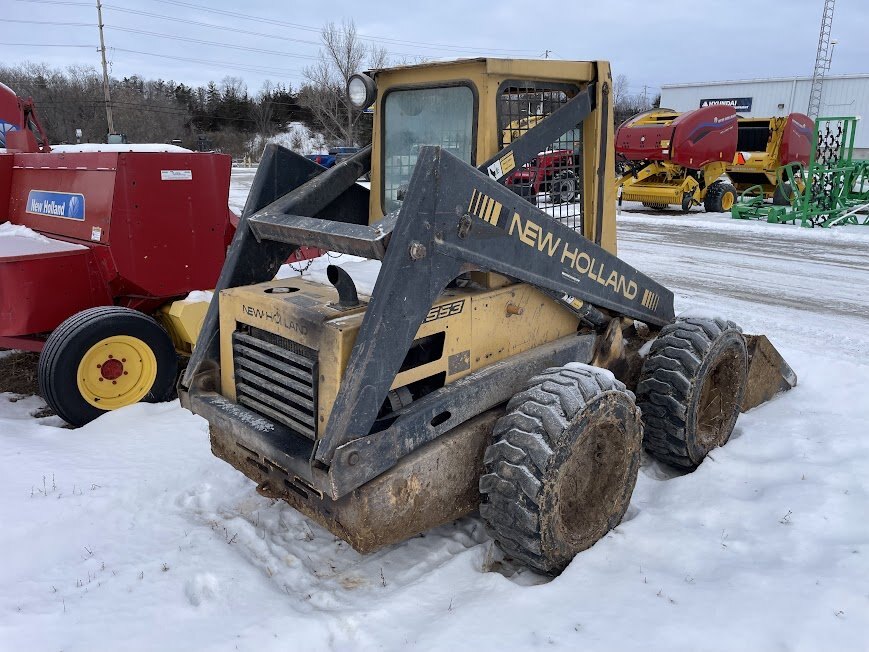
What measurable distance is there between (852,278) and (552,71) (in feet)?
26.8

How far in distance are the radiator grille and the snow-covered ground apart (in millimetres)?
750

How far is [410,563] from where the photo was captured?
3213 mm

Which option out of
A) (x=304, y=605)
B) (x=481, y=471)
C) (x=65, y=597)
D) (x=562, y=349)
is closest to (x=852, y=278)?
(x=562, y=349)

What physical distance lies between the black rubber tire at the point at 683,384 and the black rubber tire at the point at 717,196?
590 inches

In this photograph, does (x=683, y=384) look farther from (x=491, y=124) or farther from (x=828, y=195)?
(x=828, y=195)

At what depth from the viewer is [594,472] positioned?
3189 mm

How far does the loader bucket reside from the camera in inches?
181

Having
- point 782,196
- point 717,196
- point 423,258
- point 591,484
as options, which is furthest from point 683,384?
point 782,196

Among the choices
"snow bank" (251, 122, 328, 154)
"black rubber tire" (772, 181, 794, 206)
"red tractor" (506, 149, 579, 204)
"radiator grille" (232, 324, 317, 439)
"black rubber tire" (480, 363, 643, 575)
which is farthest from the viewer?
"snow bank" (251, 122, 328, 154)

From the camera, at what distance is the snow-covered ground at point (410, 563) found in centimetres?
265

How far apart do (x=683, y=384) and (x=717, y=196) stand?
15636 millimetres

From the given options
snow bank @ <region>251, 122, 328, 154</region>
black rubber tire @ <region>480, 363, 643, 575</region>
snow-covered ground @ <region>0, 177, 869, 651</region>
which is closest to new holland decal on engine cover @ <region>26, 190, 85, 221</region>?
snow-covered ground @ <region>0, 177, 869, 651</region>

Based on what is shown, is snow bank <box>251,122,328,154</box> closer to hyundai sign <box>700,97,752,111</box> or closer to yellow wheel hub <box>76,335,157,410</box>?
hyundai sign <box>700,97,752,111</box>

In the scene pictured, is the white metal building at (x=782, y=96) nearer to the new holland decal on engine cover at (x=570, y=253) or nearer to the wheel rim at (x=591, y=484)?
the new holland decal on engine cover at (x=570, y=253)
